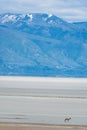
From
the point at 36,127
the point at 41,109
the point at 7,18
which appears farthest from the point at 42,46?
the point at 36,127

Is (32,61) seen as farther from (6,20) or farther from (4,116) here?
(4,116)

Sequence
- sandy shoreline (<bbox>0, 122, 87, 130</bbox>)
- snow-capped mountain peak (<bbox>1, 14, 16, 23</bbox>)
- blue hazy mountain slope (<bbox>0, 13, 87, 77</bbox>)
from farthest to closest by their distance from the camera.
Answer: snow-capped mountain peak (<bbox>1, 14, 16, 23</bbox>) < blue hazy mountain slope (<bbox>0, 13, 87, 77</bbox>) < sandy shoreline (<bbox>0, 122, 87, 130</bbox>)

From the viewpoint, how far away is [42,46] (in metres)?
4.76

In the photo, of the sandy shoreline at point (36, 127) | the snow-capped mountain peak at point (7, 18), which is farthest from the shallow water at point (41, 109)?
the snow-capped mountain peak at point (7, 18)

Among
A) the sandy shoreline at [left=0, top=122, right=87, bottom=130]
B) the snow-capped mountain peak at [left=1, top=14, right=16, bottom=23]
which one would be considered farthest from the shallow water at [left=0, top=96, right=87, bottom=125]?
the snow-capped mountain peak at [left=1, top=14, right=16, bottom=23]

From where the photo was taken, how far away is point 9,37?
4.59 meters

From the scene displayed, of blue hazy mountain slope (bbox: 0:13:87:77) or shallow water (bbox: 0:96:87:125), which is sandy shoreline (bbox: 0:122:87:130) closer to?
shallow water (bbox: 0:96:87:125)

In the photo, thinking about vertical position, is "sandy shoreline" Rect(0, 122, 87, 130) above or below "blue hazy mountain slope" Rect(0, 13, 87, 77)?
below

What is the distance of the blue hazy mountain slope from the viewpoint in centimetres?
409

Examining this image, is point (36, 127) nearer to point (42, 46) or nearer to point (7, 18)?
point (7, 18)

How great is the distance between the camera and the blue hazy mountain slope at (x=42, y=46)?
13.4ft

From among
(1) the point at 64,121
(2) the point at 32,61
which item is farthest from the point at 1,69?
(1) the point at 64,121

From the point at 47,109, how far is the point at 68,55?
0.95 meters

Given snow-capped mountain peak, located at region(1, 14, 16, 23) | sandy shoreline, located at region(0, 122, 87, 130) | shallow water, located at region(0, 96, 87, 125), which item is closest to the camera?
sandy shoreline, located at region(0, 122, 87, 130)
